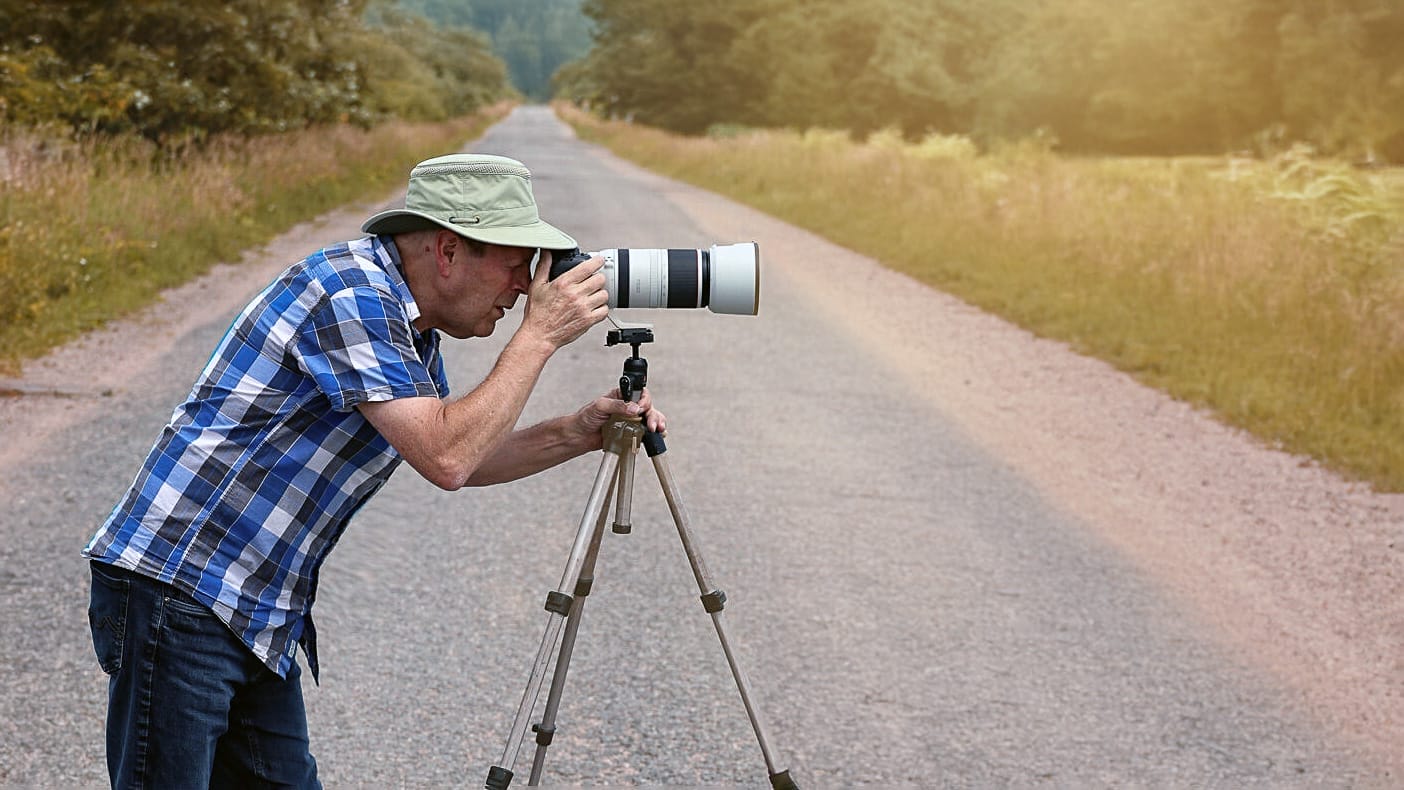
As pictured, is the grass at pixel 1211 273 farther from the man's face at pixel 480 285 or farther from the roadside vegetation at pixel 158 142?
the roadside vegetation at pixel 158 142

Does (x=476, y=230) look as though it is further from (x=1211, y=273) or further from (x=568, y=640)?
(x=1211, y=273)

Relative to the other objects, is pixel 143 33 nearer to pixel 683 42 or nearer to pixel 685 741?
pixel 685 741

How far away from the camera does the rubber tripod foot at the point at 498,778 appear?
8.81ft

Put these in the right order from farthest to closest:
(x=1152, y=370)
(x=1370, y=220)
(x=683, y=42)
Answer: (x=683, y=42) → (x=1370, y=220) → (x=1152, y=370)

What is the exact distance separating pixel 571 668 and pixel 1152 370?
6.21m

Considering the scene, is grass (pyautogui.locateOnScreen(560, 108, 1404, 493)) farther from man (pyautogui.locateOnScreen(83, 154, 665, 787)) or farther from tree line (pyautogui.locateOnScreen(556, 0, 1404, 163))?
tree line (pyautogui.locateOnScreen(556, 0, 1404, 163))

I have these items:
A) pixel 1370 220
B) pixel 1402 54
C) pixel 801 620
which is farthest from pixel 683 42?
pixel 801 620

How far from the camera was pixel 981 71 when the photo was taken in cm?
5125

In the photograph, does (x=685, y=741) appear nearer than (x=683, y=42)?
Yes

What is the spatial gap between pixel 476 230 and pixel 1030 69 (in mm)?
46028

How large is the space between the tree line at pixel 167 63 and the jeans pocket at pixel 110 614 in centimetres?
1299

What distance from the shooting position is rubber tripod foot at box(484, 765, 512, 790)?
2.68 metres

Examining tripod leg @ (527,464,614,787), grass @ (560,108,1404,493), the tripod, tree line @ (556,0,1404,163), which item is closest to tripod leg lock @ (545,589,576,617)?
the tripod

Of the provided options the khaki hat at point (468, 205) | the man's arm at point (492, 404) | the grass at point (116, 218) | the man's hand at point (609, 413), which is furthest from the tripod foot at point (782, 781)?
the grass at point (116, 218)
